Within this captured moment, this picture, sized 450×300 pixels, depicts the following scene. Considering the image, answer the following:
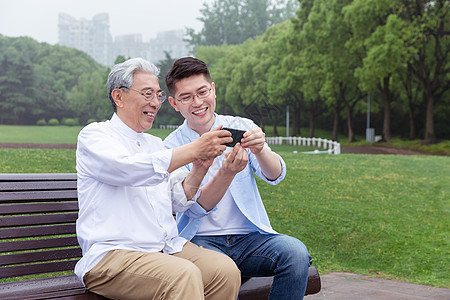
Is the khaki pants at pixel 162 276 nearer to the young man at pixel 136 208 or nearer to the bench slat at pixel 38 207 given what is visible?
the young man at pixel 136 208

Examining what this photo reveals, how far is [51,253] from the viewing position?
312cm

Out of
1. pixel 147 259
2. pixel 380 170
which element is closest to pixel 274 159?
pixel 147 259

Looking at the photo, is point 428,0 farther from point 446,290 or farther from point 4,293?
point 4,293

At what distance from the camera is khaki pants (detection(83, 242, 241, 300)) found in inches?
88.0

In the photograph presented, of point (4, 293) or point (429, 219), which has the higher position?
point (4, 293)

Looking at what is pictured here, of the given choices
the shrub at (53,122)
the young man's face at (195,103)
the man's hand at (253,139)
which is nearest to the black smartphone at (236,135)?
the man's hand at (253,139)

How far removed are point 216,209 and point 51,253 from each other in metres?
1.01

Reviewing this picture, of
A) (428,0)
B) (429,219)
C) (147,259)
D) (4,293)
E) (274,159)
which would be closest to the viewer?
(147,259)

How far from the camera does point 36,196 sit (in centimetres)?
318

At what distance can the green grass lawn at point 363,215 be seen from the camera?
5.86 metres

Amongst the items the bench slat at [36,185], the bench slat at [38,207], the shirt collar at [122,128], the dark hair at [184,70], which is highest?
the dark hair at [184,70]

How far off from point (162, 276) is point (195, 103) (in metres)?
0.87

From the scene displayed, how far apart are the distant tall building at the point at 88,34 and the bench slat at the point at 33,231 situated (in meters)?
138

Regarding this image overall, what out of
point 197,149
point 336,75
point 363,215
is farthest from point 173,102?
point 336,75
